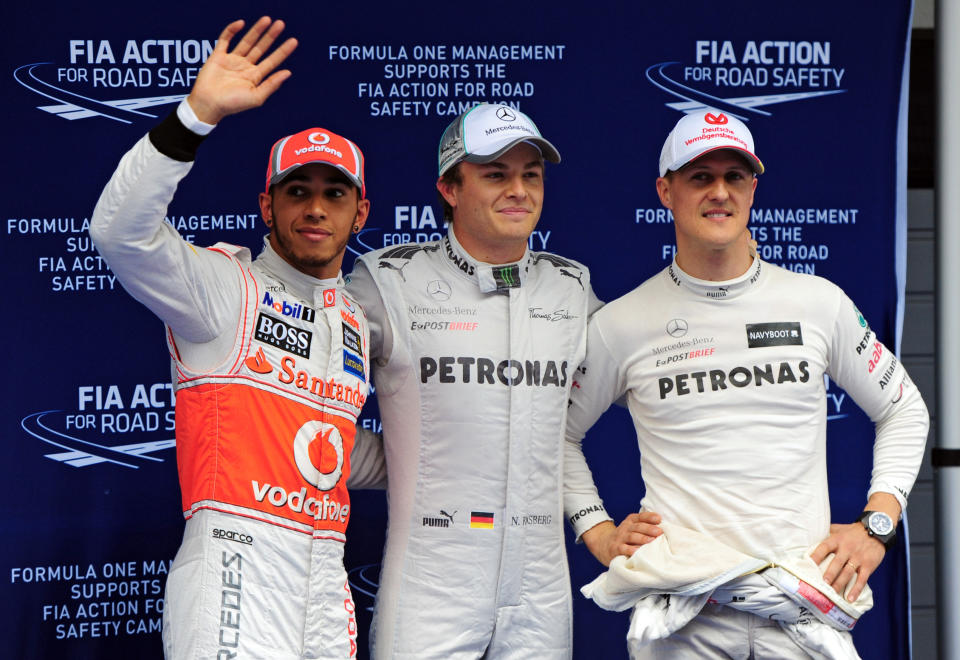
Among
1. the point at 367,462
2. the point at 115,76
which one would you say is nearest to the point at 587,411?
the point at 367,462

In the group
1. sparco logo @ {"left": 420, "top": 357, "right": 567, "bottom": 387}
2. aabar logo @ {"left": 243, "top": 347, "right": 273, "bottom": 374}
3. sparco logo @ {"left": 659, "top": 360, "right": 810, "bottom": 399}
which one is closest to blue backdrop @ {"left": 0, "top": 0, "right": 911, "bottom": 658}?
sparco logo @ {"left": 420, "top": 357, "right": 567, "bottom": 387}

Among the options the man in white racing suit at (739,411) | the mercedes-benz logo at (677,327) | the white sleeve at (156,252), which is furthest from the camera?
the mercedes-benz logo at (677,327)

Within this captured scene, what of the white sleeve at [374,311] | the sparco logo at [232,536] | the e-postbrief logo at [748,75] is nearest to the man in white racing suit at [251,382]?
the sparco logo at [232,536]

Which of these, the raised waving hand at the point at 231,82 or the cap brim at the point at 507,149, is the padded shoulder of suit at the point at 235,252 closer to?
the raised waving hand at the point at 231,82

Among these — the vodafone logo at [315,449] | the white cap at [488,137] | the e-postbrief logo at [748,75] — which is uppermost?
the e-postbrief logo at [748,75]

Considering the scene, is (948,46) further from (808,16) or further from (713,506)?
(713,506)

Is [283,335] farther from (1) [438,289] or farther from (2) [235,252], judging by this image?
(1) [438,289]

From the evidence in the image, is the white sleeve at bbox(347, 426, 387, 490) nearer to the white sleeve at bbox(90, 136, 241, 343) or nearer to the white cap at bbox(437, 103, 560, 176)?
the white sleeve at bbox(90, 136, 241, 343)

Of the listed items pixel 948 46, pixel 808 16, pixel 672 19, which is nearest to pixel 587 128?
pixel 672 19

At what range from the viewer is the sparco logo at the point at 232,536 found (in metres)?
2.32

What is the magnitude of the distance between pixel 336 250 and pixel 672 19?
5.39ft

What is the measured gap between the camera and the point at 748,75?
11.9 ft

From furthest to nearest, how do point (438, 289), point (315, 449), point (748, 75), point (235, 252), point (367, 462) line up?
point (748, 75), point (367, 462), point (438, 289), point (235, 252), point (315, 449)

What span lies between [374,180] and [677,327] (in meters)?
1.31
